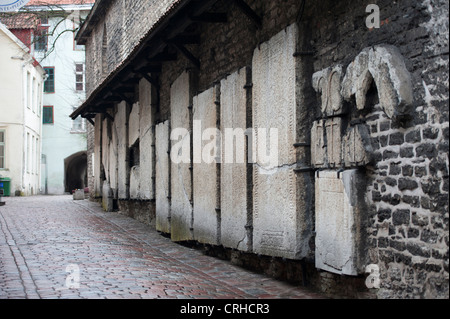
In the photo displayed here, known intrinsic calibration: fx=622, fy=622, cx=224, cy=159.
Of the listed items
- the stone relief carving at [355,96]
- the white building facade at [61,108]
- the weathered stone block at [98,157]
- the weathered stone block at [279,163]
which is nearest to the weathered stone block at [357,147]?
the stone relief carving at [355,96]

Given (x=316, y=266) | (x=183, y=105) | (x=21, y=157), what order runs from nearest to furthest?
(x=316, y=266) → (x=183, y=105) → (x=21, y=157)

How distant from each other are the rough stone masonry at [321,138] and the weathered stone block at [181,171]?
1.3 inches

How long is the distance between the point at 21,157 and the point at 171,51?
21.4 m

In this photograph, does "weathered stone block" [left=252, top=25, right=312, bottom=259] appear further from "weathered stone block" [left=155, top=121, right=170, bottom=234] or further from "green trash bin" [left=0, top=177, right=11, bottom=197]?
"green trash bin" [left=0, top=177, right=11, bottom=197]

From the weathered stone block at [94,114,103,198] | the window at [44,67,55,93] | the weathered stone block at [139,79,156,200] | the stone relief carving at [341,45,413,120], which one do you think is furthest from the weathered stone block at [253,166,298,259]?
the window at [44,67,55,93]

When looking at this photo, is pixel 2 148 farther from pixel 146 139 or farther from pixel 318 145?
pixel 318 145

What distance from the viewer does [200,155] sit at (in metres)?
9.46

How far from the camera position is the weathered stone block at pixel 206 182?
8781 millimetres

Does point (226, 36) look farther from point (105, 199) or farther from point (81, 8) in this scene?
point (81, 8)

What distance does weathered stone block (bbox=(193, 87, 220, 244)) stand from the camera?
8.78 meters

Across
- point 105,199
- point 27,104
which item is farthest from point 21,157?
point 105,199

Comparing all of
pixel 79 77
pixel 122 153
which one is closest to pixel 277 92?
pixel 122 153

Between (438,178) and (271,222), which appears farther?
(271,222)

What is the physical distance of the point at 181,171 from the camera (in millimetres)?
10570
